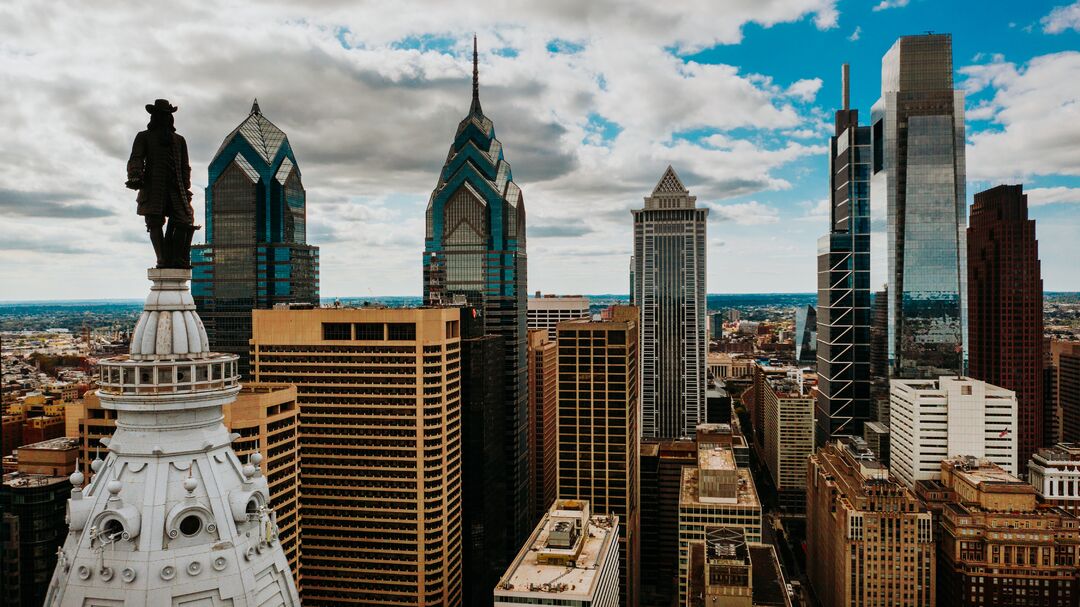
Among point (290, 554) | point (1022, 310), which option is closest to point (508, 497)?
point (290, 554)

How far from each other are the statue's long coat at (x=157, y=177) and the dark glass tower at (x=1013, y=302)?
193959mm

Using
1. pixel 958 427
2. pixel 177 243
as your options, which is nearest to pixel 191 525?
pixel 177 243

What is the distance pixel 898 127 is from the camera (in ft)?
632

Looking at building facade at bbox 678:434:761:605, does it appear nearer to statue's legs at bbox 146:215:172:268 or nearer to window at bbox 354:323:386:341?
window at bbox 354:323:386:341

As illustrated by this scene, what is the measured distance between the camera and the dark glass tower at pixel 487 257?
156m

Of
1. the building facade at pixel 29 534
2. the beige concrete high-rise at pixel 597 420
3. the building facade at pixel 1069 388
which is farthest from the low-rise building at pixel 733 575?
the building facade at pixel 1069 388

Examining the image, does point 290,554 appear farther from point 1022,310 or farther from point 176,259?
point 1022,310

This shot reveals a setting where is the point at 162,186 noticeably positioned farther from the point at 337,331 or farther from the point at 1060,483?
the point at 1060,483

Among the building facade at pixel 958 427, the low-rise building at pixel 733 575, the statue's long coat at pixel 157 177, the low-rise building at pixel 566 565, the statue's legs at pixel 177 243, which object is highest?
the statue's long coat at pixel 157 177

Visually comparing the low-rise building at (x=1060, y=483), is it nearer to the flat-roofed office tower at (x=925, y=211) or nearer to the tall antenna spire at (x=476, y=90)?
the flat-roofed office tower at (x=925, y=211)

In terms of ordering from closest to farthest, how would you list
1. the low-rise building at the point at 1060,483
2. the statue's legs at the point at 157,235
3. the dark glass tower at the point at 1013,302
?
the statue's legs at the point at 157,235
the low-rise building at the point at 1060,483
the dark glass tower at the point at 1013,302

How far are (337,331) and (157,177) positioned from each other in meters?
82.3

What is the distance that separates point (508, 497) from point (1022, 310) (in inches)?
5076

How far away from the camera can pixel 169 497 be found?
17047 mm
